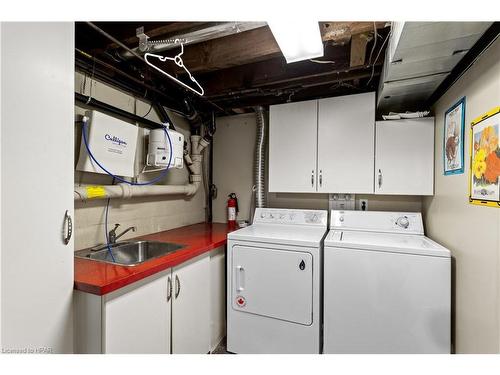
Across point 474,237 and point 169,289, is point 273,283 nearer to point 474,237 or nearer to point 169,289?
point 169,289

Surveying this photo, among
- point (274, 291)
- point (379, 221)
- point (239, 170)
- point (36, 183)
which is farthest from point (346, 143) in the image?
point (36, 183)

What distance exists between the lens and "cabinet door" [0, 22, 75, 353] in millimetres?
955

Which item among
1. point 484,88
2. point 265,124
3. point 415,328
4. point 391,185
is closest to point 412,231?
point 391,185

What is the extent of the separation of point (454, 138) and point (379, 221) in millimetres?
889

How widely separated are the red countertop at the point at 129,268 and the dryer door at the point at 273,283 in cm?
29

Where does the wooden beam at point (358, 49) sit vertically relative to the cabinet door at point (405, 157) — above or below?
above

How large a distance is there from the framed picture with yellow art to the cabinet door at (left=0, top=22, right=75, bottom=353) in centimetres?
201

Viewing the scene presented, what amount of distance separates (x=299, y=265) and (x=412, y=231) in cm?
106

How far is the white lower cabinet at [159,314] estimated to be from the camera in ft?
3.99

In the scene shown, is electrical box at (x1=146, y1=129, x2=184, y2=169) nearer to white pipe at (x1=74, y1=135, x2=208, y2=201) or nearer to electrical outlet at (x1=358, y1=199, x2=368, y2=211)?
white pipe at (x1=74, y1=135, x2=208, y2=201)

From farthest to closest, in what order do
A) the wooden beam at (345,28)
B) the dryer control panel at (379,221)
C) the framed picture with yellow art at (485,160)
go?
the dryer control panel at (379,221) → the wooden beam at (345,28) → the framed picture with yellow art at (485,160)

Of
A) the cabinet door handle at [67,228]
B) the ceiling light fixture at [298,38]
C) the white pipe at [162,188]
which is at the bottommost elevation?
the cabinet door handle at [67,228]

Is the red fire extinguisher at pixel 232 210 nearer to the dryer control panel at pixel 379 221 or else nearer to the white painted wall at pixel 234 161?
the white painted wall at pixel 234 161

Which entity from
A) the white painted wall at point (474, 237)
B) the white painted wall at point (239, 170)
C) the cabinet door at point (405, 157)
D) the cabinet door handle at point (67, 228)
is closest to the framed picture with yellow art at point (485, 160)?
the white painted wall at point (474, 237)
